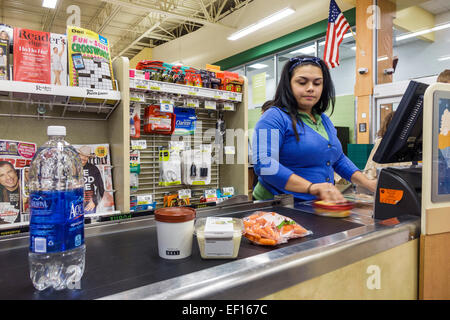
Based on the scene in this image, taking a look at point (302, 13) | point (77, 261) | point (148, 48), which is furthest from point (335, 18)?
point (148, 48)

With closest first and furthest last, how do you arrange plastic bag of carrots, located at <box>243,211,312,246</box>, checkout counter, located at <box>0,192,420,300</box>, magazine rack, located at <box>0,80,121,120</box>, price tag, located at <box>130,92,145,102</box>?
checkout counter, located at <box>0,192,420,300</box>, plastic bag of carrots, located at <box>243,211,312,246</box>, magazine rack, located at <box>0,80,121,120</box>, price tag, located at <box>130,92,145,102</box>

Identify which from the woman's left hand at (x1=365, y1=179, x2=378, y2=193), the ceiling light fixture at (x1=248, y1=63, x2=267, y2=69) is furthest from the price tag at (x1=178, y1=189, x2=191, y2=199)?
the ceiling light fixture at (x1=248, y1=63, x2=267, y2=69)

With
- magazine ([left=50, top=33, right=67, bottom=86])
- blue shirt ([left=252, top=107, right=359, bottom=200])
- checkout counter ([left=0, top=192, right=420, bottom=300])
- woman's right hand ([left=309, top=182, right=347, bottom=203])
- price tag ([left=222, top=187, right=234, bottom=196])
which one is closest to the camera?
checkout counter ([left=0, top=192, right=420, bottom=300])

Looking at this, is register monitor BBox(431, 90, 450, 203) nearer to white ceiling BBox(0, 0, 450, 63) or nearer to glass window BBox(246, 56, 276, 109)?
glass window BBox(246, 56, 276, 109)

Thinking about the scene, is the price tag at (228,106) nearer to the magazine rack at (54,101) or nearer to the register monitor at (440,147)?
the magazine rack at (54,101)

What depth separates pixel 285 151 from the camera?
5.59 ft

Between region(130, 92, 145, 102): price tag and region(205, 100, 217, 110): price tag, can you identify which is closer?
region(130, 92, 145, 102): price tag

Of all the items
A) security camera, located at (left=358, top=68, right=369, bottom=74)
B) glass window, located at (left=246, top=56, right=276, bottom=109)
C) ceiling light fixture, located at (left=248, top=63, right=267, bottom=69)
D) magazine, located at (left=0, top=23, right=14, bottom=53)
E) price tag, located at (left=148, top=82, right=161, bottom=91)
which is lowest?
price tag, located at (left=148, top=82, right=161, bottom=91)

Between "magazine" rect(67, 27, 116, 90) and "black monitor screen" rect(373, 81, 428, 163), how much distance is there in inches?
68.2

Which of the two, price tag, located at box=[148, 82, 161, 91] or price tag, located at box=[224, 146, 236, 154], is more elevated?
price tag, located at box=[148, 82, 161, 91]

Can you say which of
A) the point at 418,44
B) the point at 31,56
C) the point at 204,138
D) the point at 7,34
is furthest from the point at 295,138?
the point at 418,44

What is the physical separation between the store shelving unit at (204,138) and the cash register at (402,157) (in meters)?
1.70

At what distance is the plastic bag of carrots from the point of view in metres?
0.96

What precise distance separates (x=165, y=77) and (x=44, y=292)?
203 centimetres
